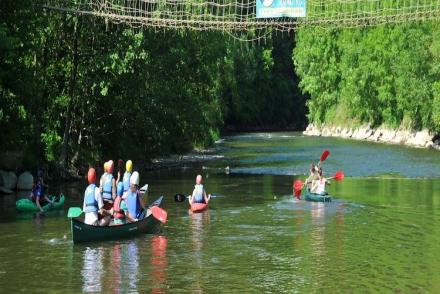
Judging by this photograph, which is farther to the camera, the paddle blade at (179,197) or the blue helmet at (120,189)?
the paddle blade at (179,197)

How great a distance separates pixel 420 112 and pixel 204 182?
3555 cm

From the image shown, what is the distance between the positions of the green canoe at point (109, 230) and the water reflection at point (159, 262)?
1.84ft

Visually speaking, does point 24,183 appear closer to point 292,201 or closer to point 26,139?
point 26,139

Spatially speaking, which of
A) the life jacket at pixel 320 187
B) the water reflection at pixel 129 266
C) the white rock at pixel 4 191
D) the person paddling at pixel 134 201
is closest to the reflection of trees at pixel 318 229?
the life jacket at pixel 320 187

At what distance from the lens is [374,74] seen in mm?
84375

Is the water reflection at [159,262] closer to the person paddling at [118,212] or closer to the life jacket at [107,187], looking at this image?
the person paddling at [118,212]

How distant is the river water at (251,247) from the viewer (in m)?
20.2

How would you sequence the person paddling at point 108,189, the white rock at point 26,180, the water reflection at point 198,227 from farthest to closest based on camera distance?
the white rock at point 26,180, the person paddling at point 108,189, the water reflection at point 198,227

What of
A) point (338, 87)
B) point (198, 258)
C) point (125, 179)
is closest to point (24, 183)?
point (125, 179)

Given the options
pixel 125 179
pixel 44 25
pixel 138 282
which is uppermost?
pixel 44 25

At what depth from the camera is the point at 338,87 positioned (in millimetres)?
96938

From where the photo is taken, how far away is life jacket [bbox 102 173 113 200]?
27.3 meters

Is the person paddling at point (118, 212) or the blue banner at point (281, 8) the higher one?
the blue banner at point (281, 8)

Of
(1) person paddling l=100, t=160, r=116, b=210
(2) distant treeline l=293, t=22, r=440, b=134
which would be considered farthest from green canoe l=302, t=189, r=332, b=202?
(2) distant treeline l=293, t=22, r=440, b=134
